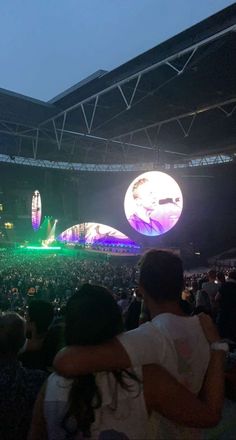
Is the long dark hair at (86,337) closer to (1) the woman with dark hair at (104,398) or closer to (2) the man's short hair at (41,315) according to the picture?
(1) the woman with dark hair at (104,398)

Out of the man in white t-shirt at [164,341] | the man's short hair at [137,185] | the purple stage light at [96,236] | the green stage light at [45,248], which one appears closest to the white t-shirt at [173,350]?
the man in white t-shirt at [164,341]

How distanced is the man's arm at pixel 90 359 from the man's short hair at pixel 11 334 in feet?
2.68

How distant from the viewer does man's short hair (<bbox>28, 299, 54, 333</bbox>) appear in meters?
2.91

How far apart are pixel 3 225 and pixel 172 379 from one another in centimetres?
3364

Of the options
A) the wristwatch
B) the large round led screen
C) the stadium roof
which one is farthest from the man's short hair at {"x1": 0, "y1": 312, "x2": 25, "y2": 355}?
the large round led screen

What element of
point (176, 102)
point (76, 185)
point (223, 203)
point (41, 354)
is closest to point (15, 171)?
point (76, 185)

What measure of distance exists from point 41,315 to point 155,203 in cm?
973

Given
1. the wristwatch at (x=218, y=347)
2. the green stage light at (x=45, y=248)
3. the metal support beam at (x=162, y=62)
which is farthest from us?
the green stage light at (x=45, y=248)

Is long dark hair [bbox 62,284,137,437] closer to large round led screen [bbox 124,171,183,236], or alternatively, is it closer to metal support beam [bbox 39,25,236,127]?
metal support beam [bbox 39,25,236,127]

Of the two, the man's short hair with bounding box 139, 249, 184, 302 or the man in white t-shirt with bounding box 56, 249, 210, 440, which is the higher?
the man's short hair with bounding box 139, 249, 184, 302

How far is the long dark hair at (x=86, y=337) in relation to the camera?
1.25 m

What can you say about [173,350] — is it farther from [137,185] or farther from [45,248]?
[45,248]

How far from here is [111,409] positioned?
127cm

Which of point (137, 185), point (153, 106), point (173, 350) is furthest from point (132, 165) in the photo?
point (173, 350)
